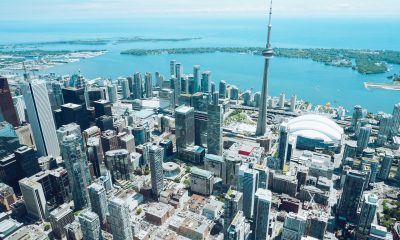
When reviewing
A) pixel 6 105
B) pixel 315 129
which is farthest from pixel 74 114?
pixel 315 129

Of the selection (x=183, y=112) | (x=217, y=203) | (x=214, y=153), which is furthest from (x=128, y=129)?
(x=217, y=203)

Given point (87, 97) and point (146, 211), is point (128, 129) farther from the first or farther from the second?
point (146, 211)

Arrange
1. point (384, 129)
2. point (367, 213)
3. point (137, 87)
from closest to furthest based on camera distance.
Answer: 1. point (367, 213)
2. point (384, 129)
3. point (137, 87)

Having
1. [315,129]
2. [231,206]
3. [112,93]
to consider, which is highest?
[112,93]

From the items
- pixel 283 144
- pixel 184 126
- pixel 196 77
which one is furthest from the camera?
pixel 196 77

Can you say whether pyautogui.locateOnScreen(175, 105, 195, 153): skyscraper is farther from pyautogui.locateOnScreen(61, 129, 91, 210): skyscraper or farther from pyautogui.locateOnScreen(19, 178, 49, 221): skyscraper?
pyautogui.locateOnScreen(19, 178, 49, 221): skyscraper

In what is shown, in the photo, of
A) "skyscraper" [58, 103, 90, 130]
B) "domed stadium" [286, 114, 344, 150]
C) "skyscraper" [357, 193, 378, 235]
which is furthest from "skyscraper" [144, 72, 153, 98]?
"skyscraper" [357, 193, 378, 235]

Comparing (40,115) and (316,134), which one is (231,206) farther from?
(40,115)
